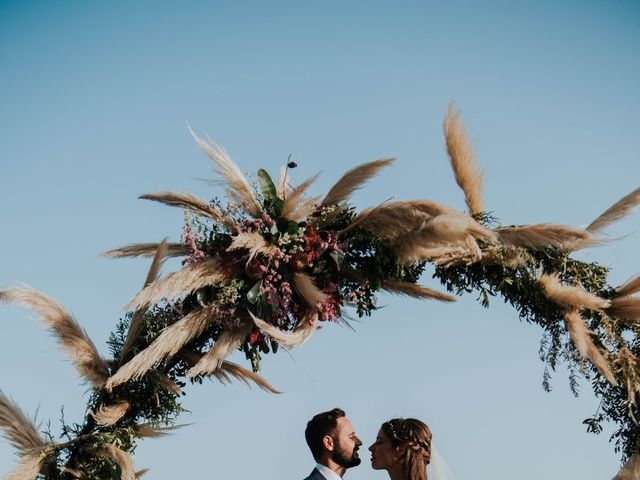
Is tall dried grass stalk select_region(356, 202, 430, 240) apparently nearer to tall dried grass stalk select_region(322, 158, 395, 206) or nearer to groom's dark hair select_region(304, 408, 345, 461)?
tall dried grass stalk select_region(322, 158, 395, 206)

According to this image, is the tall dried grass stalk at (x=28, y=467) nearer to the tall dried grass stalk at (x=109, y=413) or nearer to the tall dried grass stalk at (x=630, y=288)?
the tall dried grass stalk at (x=109, y=413)

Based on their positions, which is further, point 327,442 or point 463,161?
point 463,161

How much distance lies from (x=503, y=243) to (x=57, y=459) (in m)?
3.83

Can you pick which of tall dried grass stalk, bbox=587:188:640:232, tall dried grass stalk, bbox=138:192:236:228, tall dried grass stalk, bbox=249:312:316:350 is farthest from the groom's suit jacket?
tall dried grass stalk, bbox=587:188:640:232

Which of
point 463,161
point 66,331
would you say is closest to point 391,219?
point 463,161

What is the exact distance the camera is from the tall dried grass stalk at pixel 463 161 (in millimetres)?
6316

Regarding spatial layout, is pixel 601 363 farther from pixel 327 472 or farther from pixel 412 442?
pixel 327 472

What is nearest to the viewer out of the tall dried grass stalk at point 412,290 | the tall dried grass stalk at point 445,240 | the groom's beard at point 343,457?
the tall dried grass stalk at point 445,240

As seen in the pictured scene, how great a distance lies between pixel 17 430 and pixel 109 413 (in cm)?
71

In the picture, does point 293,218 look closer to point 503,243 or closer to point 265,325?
point 265,325

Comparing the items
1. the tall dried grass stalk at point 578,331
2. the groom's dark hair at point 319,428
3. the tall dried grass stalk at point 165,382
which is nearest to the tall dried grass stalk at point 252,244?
the tall dried grass stalk at point 165,382

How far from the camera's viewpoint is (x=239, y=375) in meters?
6.36

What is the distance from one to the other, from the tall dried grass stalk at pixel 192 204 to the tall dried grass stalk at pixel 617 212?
2.88 meters

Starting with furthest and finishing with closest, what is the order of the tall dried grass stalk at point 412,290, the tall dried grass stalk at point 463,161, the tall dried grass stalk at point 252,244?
the tall dried grass stalk at point 463,161 < the tall dried grass stalk at point 412,290 < the tall dried grass stalk at point 252,244
